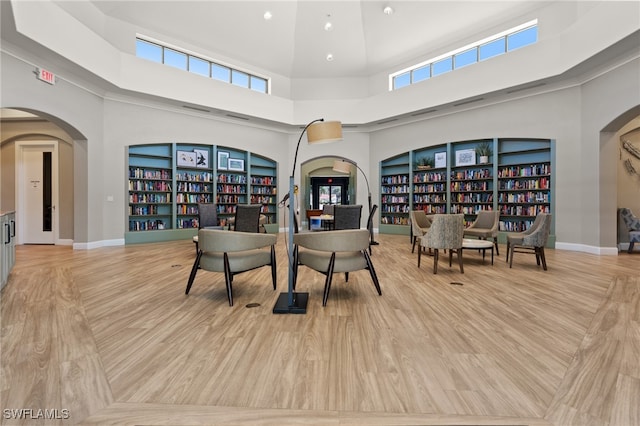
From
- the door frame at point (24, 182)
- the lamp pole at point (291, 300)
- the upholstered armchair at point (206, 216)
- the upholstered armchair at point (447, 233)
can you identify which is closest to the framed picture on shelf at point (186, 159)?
the upholstered armchair at point (206, 216)

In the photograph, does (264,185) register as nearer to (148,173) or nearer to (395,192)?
(148,173)

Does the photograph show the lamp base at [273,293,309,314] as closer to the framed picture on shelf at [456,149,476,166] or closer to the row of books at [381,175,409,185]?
the framed picture on shelf at [456,149,476,166]

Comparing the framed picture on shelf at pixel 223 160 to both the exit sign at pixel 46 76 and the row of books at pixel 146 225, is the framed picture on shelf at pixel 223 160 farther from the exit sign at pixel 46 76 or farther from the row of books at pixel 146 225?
the exit sign at pixel 46 76

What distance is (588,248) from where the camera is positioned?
6898mm

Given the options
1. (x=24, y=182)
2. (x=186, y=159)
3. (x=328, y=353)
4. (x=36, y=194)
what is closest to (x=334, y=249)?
(x=328, y=353)

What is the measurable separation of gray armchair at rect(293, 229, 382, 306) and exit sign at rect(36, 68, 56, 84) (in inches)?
237

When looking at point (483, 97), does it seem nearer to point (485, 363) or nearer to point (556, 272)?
point (556, 272)

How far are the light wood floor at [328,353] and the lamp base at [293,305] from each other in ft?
0.31

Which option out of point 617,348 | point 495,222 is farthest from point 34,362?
point 495,222

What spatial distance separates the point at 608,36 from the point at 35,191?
1290 cm

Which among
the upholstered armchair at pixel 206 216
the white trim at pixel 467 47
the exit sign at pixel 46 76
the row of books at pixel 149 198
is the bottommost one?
the upholstered armchair at pixel 206 216

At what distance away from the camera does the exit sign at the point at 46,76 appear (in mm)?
5887

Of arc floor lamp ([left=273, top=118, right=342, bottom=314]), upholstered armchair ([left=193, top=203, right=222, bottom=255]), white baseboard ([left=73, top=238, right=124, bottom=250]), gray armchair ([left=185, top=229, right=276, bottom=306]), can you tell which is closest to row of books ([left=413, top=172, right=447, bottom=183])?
upholstered armchair ([left=193, top=203, right=222, bottom=255])

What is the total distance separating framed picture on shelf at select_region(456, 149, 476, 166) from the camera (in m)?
8.89
